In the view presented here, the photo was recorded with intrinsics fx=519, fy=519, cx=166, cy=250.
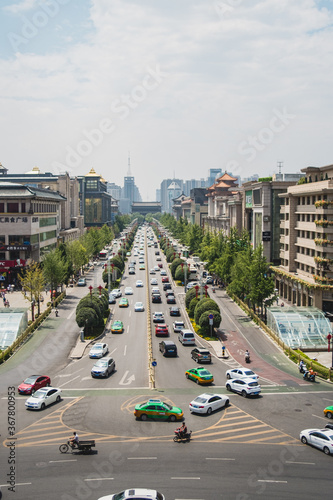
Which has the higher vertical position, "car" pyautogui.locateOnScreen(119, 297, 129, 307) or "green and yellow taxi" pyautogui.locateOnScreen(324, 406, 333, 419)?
"car" pyautogui.locateOnScreen(119, 297, 129, 307)

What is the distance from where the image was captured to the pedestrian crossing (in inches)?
1192

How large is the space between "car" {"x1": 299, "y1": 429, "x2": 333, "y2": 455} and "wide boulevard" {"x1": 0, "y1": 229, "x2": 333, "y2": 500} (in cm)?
44

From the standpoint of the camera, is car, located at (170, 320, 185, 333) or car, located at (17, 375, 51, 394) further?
car, located at (170, 320, 185, 333)

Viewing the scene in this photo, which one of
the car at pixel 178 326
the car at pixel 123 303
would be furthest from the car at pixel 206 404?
the car at pixel 123 303

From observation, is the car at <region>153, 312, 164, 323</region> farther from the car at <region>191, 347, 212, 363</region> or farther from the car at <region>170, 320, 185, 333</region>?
the car at <region>191, 347, 212, 363</region>

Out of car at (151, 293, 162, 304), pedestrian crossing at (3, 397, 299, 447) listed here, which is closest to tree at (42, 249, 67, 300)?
car at (151, 293, 162, 304)

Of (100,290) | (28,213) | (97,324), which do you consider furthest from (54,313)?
(28,213)

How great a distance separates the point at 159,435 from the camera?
3153cm

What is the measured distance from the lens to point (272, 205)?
3423 inches

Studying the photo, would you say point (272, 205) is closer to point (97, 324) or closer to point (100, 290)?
point (100, 290)

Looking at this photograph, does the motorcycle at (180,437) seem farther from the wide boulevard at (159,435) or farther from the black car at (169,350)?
the black car at (169,350)

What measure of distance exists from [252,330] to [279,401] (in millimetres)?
24286

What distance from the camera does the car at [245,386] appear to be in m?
39.1

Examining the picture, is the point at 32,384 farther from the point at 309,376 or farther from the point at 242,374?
the point at 309,376
